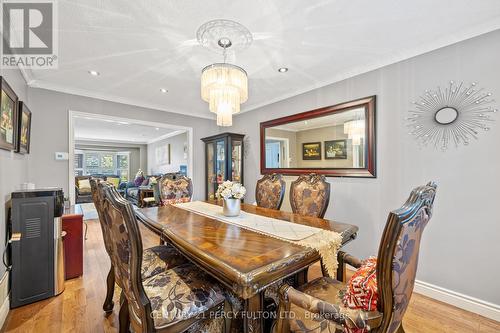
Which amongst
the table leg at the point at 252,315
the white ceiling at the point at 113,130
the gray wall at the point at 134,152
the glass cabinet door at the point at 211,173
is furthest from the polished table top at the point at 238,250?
the gray wall at the point at 134,152

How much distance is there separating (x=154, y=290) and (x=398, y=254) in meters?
1.19

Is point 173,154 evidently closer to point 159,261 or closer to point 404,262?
point 159,261

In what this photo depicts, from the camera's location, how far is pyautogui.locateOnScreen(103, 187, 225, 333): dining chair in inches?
33.9

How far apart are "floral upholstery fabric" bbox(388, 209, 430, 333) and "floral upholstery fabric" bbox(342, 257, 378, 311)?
0.08 m

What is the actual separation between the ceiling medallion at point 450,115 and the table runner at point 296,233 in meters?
1.47

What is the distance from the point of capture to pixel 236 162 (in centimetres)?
405

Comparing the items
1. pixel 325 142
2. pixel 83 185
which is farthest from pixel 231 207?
pixel 83 185

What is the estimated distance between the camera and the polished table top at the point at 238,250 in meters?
0.92

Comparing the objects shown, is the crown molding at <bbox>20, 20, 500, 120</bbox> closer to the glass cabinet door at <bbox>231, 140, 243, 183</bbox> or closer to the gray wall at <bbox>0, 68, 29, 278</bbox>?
the gray wall at <bbox>0, 68, 29, 278</bbox>

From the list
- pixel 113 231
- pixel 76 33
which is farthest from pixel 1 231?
pixel 76 33

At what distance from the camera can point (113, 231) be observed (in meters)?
0.96

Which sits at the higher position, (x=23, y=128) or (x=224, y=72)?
(x=224, y=72)

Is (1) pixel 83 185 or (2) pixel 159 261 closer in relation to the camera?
(2) pixel 159 261

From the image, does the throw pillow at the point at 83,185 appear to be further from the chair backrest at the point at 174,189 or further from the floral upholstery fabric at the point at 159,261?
the floral upholstery fabric at the point at 159,261
